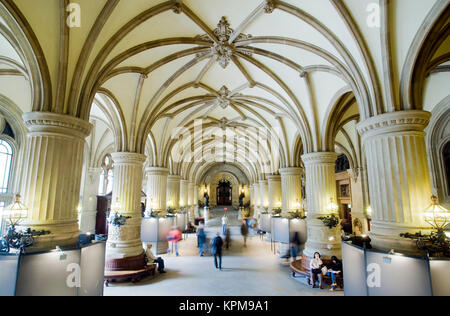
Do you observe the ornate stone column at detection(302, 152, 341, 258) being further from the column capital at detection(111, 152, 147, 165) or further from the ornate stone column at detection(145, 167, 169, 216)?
the ornate stone column at detection(145, 167, 169, 216)

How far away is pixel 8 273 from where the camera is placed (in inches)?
146

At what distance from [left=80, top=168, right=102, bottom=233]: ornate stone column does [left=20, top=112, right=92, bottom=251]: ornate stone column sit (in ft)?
38.0

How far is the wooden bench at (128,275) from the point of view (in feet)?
24.5

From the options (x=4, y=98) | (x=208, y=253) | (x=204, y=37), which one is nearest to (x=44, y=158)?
(x=204, y=37)

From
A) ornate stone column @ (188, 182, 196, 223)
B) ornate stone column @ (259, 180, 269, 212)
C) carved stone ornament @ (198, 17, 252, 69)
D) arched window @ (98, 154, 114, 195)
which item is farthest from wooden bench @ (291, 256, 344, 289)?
ornate stone column @ (188, 182, 196, 223)

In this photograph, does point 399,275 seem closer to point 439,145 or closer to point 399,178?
point 399,178

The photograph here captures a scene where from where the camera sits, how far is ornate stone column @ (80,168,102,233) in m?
15.2

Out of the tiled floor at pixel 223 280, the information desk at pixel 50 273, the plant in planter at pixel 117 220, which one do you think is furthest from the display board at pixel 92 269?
the plant in planter at pixel 117 220

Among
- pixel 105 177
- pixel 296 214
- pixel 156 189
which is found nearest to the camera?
pixel 296 214

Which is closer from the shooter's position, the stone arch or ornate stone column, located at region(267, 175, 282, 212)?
the stone arch

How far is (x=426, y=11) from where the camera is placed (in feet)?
15.4

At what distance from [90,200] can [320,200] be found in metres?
14.5

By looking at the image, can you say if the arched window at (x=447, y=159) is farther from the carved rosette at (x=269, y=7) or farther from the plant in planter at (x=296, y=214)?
the carved rosette at (x=269, y=7)

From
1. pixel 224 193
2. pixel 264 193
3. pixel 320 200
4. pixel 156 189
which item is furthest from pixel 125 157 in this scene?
pixel 224 193
